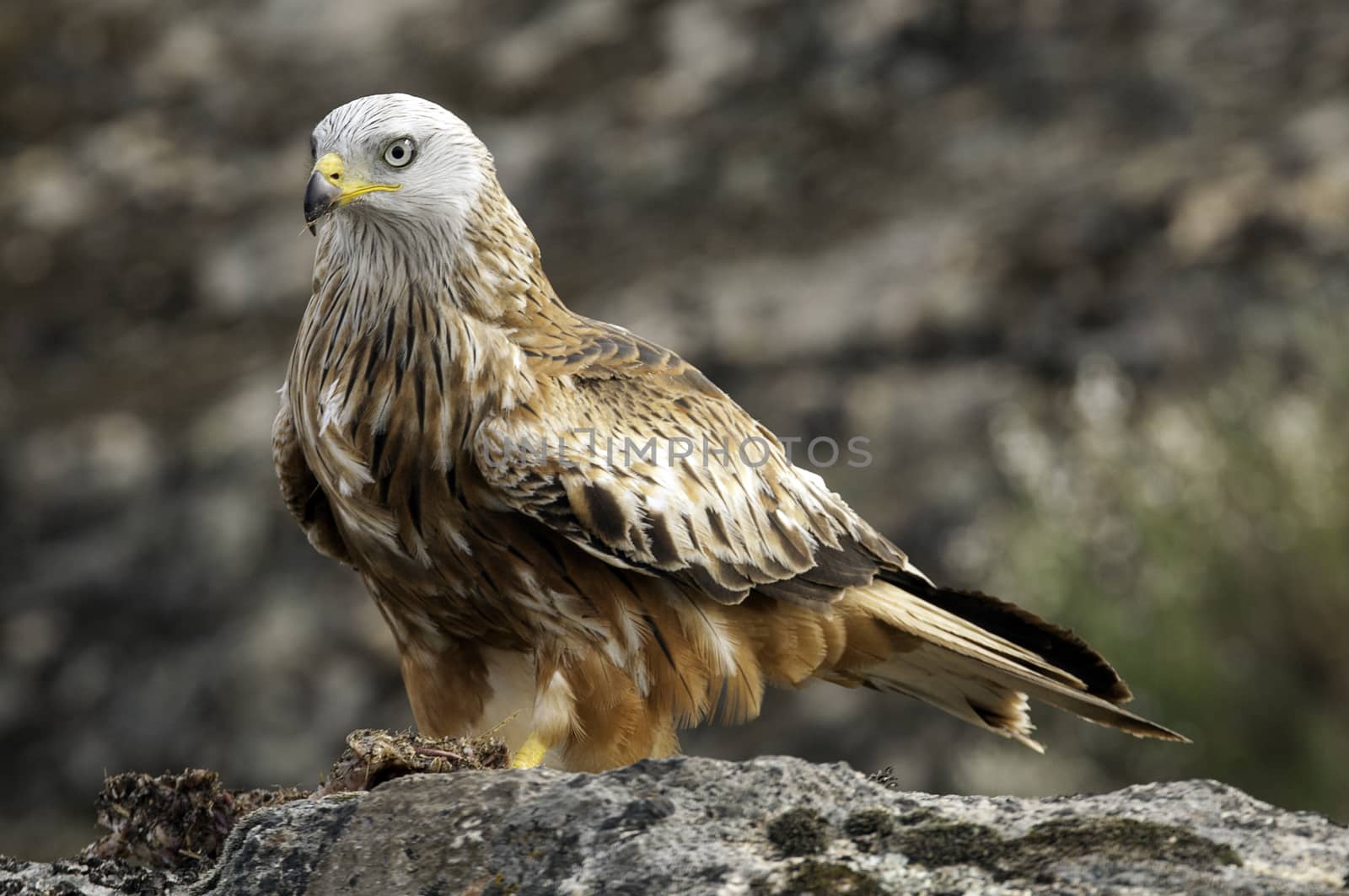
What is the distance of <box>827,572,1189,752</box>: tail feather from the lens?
4512mm

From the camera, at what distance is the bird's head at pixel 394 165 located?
4113 millimetres

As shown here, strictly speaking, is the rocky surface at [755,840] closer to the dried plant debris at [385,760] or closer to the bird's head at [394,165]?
the dried plant debris at [385,760]

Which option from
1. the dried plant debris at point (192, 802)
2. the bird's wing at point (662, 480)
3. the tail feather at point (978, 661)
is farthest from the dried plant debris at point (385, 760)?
the tail feather at point (978, 661)

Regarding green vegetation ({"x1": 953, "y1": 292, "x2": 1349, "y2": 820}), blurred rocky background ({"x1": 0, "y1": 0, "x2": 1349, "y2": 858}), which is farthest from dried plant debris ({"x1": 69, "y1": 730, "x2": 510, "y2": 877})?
A: green vegetation ({"x1": 953, "y1": 292, "x2": 1349, "y2": 820})

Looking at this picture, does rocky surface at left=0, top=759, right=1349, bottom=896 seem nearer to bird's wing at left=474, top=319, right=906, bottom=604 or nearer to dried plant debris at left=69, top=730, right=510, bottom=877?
dried plant debris at left=69, top=730, right=510, bottom=877

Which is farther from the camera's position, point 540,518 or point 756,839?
point 540,518

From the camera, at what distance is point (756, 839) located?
9.43 ft

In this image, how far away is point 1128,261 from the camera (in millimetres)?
10664

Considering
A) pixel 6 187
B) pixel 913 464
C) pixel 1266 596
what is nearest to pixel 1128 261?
pixel 913 464

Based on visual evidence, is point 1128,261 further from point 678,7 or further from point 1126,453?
point 678,7

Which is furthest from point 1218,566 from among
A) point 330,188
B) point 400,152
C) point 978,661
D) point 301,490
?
point 330,188

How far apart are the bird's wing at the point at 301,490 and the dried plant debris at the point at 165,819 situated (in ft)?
4.14

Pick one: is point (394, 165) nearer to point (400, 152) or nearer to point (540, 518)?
point (400, 152)

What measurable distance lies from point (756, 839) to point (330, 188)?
85.6 inches
